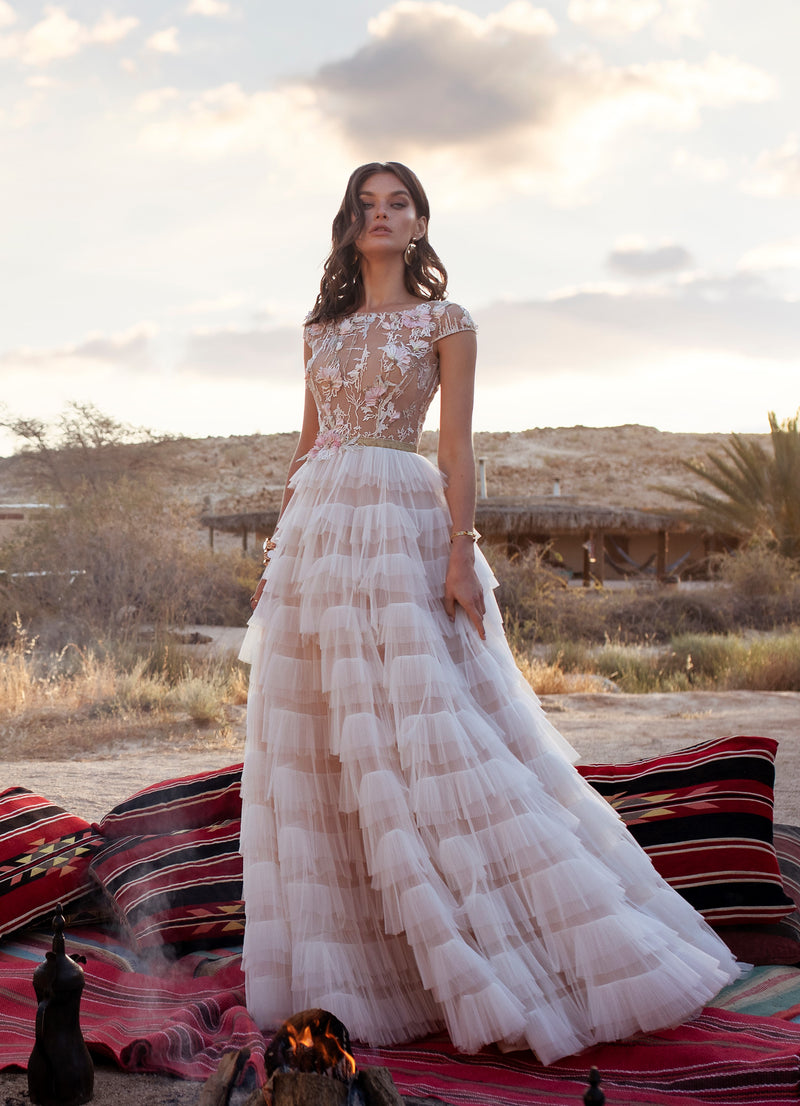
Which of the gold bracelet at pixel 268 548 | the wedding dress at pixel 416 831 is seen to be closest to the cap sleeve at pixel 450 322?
the wedding dress at pixel 416 831

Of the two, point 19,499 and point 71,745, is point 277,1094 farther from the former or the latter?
point 19,499

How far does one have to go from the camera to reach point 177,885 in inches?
120

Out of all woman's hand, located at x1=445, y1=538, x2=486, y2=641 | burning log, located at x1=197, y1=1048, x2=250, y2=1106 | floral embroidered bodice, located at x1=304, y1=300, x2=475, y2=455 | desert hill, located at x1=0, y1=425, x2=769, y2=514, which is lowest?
burning log, located at x1=197, y1=1048, x2=250, y2=1106

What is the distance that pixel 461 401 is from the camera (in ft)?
8.71

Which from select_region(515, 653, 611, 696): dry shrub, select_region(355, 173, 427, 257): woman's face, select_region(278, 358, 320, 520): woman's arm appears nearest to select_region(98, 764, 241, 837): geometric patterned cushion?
select_region(278, 358, 320, 520): woman's arm

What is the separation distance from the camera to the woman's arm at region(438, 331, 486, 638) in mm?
2583

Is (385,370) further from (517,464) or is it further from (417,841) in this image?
(517,464)

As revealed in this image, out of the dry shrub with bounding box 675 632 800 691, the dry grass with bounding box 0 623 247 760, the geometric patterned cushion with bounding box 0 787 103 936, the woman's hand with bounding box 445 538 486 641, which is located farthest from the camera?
the dry shrub with bounding box 675 632 800 691

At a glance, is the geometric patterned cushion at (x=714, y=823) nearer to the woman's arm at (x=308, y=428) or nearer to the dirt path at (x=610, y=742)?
the dirt path at (x=610, y=742)

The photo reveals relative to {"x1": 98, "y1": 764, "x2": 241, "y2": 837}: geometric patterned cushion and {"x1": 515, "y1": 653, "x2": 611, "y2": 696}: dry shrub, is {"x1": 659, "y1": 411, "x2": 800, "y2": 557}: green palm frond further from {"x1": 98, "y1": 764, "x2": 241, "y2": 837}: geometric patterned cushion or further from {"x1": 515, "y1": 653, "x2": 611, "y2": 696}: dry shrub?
{"x1": 98, "y1": 764, "x2": 241, "y2": 837}: geometric patterned cushion

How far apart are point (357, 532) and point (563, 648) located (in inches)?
362

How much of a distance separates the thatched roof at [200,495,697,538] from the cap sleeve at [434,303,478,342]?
1615cm

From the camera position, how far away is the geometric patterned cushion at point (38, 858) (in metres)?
3.03

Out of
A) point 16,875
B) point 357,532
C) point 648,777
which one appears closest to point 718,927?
point 648,777
